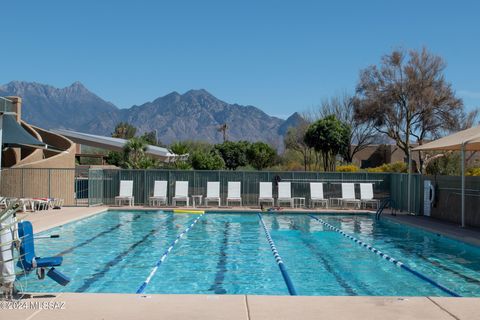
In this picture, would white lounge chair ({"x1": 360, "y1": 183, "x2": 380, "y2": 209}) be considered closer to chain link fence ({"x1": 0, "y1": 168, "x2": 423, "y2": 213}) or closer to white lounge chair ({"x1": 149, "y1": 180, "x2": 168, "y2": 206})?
chain link fence ({"x1": 0, "y1": 168, "x2": 423, "y2": 213})

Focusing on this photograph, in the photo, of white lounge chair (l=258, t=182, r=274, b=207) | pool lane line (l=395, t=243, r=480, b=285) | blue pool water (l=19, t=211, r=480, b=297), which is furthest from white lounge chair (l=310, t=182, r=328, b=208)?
pool lane line (l=395, t=243, r=480, b=285)

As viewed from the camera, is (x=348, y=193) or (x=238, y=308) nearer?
(x=238, y=308)

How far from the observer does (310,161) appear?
4612cm

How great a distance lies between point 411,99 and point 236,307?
31712 mm

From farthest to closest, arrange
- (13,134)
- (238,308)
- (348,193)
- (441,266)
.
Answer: (348,193) < (13,134) < (441,266) < (238,308)

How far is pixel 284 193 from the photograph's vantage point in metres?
21.5

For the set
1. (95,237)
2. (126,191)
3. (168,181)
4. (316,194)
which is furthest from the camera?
(168,181)

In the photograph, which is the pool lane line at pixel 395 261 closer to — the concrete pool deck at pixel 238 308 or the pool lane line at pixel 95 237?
the concrete pool deck at pixel 238 308

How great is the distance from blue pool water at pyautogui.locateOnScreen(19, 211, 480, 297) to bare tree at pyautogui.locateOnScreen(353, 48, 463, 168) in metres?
19.7

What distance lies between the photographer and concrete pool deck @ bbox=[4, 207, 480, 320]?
5277 millimetres

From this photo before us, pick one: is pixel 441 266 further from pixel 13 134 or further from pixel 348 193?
pixel 13 134

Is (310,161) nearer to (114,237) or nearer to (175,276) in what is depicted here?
(114,237)

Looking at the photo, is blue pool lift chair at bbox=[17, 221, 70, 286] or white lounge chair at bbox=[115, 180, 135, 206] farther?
white lounge chair at bbox=[115, 180, 135, 206]

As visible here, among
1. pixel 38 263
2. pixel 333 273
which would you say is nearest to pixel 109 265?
pixel 38 263
